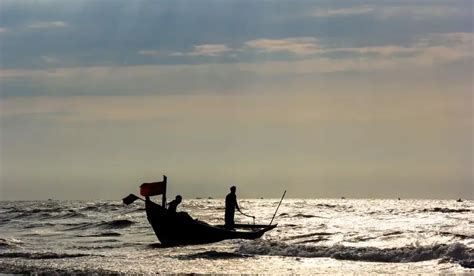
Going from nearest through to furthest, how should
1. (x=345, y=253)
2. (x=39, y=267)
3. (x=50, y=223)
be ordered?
(x=39, y=267) < (x=345, y=253) < (x=50, y=223)

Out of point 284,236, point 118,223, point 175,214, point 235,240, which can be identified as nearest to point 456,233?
point 284,236

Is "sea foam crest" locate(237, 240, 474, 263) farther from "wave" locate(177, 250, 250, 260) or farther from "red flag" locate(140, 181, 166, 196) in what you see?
"red flag" locate(140, 181, 166, 196)

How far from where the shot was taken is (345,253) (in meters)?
21.2

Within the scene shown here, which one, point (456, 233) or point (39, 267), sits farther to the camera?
point (456, 233)

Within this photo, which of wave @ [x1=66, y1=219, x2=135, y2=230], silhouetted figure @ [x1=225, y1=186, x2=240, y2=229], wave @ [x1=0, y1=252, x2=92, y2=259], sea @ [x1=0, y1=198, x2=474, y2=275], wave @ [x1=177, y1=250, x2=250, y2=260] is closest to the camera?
sea @ [x1=0, y1=198, x2=474, y2=275]

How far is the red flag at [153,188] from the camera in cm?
2517

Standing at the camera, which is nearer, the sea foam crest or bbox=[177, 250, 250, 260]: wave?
the sea foam crest

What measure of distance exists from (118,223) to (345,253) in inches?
844

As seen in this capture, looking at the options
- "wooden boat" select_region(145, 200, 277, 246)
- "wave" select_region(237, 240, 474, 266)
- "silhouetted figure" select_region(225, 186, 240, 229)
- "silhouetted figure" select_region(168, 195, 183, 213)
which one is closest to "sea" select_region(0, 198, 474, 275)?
"wave" select_region(237, 240, 474, 266)

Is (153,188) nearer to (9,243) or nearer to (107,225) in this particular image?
(9,243)

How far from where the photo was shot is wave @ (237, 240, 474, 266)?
19.7 m

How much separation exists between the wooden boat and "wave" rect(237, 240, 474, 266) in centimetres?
192

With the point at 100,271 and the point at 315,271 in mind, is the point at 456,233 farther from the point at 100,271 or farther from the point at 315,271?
the point at 100,271

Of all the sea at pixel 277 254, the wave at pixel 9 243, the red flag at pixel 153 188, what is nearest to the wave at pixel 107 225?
the sea at pixel 277 254
